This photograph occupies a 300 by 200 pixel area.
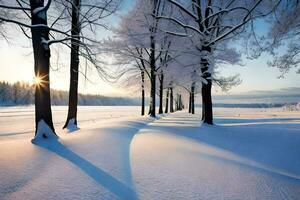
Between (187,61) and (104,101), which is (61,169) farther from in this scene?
(104,101)

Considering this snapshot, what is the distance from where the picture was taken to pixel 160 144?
642 centimetres

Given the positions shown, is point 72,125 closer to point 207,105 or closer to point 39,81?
point 39,81

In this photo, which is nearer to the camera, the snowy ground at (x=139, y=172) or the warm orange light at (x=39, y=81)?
the snowy ground at (x=139, y=172)

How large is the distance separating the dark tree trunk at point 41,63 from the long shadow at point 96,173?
135 cm

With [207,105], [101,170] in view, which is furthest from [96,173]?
[207,105]

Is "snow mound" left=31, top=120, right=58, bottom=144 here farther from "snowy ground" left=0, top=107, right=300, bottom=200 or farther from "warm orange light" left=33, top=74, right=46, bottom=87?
"warm orange light" left=33, top=74, right=46, bottom=87

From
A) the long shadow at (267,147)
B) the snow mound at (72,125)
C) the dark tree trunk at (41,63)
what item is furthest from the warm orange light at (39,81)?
the long shadow at (267,147)

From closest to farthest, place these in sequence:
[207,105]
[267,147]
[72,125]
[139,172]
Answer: [139,172] < [267,147] < [72,125] < [207,105]

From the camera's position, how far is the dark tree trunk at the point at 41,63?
6.75m

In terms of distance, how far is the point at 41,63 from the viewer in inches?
268

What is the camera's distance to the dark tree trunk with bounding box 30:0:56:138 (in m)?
6.75

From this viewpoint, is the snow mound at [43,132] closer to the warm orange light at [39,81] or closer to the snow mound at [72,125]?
the warm orange light at [39,81]

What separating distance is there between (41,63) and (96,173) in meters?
4.16

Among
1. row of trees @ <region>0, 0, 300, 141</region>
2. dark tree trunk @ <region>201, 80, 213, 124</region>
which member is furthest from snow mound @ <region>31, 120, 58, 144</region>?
dark tree trunk @ <region>201, 80, 213, 124</region>
